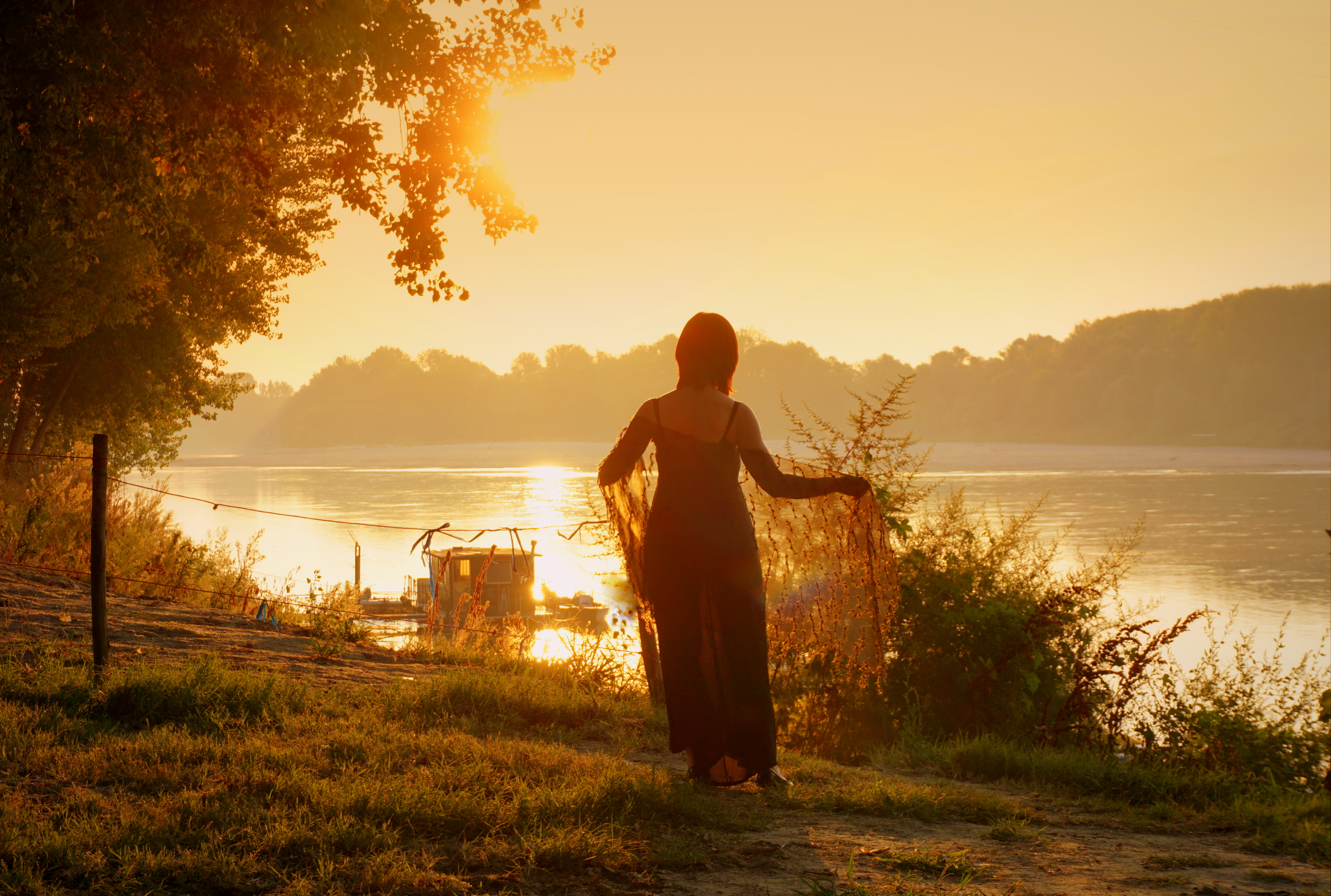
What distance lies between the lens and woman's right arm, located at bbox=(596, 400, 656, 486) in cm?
446

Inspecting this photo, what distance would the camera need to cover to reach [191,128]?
6605 mm

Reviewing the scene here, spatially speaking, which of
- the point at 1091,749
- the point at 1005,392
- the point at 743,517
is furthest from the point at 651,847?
the point at 1005,392

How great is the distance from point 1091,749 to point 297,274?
13536mm

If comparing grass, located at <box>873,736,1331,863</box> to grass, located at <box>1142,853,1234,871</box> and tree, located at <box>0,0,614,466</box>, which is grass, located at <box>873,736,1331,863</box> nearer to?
grass, located at <box>1142,853,1234,871</box>

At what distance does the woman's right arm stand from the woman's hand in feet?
3.19

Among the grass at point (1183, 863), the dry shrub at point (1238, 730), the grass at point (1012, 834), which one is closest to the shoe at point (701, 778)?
the grass at point (1012, 834)

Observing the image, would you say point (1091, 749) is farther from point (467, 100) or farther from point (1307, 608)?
point (1307, 608)

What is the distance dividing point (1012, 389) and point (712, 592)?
411 feet

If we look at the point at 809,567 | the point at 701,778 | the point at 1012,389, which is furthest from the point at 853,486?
the point at 1012,389

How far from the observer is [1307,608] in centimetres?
2366

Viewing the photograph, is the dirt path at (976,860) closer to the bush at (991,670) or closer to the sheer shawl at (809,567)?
the sheer shawl at (809,567)

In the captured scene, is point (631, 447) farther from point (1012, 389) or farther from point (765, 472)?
point (1012, 389)

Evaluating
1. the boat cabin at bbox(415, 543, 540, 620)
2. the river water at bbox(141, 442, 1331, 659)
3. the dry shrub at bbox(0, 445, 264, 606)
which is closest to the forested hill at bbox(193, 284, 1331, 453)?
the river water at bbox(141, 442, 1331, 659)

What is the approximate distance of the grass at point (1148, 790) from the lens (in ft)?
13.8
